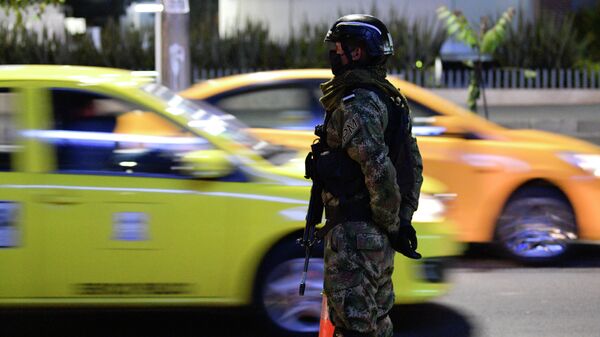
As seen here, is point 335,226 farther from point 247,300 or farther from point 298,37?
point 298,37

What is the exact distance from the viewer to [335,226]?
4469mm

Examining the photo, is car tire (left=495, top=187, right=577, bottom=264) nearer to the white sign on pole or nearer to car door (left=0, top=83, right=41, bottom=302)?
car door (left=0, top=83, right=41, bottom=302)

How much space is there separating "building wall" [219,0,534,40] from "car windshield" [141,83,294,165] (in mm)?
15543

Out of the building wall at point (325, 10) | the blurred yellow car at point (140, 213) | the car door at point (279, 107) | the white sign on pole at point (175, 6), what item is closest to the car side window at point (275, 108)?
the car door at point (279, 107)

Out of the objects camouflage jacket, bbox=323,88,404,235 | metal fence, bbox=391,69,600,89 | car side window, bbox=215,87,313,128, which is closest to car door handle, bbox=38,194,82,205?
camouflage jacket, bbox=323,88,404,235

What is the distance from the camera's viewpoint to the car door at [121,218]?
238 inches

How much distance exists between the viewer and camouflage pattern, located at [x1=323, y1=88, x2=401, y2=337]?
4273 mm

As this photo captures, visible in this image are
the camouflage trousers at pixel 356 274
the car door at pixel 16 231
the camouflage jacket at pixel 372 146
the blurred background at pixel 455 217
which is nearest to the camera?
the camouflage jacket at pixel 372 146

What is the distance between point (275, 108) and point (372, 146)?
452cm

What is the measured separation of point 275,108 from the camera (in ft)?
28.7

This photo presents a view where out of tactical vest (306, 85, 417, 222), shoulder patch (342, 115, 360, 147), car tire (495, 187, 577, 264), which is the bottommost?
car tire (495, 187, 577, 264)

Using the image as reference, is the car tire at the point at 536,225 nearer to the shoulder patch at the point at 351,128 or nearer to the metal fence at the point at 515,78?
the shoulder patch at the point at 351,128

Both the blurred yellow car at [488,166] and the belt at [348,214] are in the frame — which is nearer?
the belt at [348,214]

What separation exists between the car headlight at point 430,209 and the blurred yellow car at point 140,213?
0.05 metres
